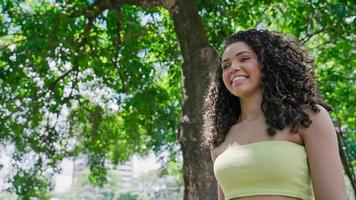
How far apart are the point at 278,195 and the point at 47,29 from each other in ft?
20.7

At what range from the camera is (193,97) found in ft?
18.3

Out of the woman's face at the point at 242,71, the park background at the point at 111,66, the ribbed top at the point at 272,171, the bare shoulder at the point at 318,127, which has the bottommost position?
Answer: the ribbed top at the point at 272,171

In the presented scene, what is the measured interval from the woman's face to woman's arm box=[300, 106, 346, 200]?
0.33 m

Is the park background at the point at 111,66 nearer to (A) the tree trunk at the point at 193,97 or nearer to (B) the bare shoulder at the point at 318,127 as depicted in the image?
(A) the tree trunk at the point at 193,97

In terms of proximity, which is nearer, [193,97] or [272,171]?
[272,171]

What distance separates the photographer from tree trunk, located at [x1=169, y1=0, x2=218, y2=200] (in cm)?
511

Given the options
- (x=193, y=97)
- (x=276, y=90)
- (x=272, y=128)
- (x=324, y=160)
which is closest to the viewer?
(x=324, y=160)

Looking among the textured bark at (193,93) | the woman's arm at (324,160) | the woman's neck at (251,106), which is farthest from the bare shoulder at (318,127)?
the textured bark at (193,93)

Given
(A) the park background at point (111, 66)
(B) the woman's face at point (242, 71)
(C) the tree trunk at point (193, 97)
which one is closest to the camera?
(B) the woman's face at point (242, 71)

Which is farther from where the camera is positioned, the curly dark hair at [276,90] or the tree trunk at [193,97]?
the tree trunk at [193,97]

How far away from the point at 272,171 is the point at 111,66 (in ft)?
25.2

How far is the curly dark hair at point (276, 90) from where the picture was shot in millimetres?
2172

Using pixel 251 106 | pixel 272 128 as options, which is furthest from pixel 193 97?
pixel 272 128

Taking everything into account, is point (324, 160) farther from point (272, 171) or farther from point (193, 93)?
point (193, 93)
